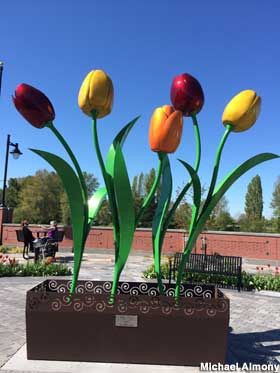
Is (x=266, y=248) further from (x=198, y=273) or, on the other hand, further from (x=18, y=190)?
(x=18, y=190)

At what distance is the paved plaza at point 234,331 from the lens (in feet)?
13.6

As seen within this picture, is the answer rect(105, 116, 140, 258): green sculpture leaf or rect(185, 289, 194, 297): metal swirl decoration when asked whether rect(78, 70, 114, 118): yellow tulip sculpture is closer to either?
rect(105, 116, 140, 258): green sculpture leaf

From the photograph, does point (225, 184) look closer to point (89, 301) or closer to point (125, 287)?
point (125, 287)

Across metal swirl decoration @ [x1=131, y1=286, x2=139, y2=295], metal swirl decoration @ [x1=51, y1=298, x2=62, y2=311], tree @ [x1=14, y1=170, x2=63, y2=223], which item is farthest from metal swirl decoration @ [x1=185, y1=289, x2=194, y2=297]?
tree @ [x1=14, y1=170, x2=63, y2=223]

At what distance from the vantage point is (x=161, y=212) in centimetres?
516

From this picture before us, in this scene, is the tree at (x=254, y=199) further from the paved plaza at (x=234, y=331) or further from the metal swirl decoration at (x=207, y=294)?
the metal swirl decoration at (x=207, y=294)

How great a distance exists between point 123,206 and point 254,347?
8.70ft

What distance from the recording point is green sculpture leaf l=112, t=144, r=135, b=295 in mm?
4512

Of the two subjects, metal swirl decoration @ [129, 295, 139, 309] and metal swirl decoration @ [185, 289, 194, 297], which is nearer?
metal swirl decoration @ [129, 295, 139, 309]

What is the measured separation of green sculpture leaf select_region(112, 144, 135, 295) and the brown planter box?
68 centimetres

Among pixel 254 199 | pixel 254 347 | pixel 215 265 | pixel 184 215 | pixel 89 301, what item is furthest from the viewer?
pixel 254 199

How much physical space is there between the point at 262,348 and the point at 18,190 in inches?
A: 1869

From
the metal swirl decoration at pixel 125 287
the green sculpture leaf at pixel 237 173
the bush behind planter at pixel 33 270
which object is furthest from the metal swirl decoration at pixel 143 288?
the bush behind planter at pixel 33 270

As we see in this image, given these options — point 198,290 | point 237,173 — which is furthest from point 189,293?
point 237,173
